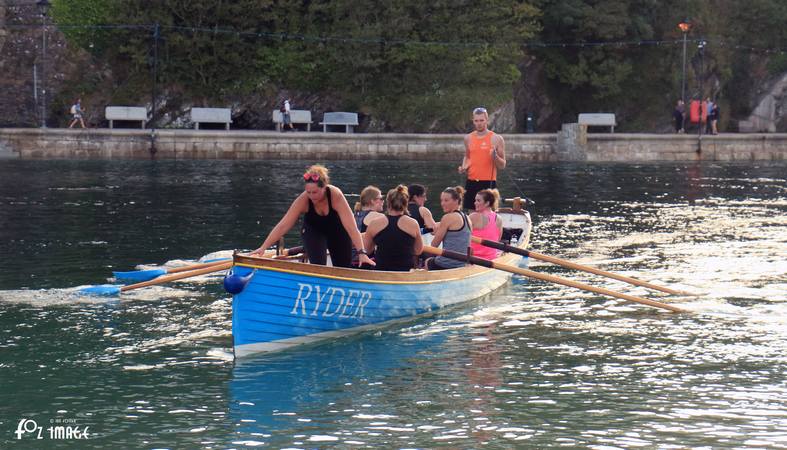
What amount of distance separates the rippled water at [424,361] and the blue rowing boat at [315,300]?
0.22 meters

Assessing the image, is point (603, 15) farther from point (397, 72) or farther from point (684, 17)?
point (397, 72)

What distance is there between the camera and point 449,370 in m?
12.0

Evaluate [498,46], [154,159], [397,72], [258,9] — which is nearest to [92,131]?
[154,159]

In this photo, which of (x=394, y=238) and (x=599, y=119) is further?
(x=599, y=119)

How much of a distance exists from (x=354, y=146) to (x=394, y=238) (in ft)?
104

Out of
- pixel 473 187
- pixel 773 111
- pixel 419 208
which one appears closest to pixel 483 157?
pixel 473 187

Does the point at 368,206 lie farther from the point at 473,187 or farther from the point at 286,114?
the point at 286,114

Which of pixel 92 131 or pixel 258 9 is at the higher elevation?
pixel 258 9

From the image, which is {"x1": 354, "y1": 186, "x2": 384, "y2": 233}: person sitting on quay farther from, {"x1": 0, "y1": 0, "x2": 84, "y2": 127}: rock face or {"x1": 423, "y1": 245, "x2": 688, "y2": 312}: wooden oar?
{"x1": 0, "y1": 0, "x2": 84, "y2": 127}: rock face

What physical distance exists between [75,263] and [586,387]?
9.65m

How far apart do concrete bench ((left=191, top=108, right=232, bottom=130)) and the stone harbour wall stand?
201 cm

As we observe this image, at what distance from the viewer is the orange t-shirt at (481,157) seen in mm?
18000

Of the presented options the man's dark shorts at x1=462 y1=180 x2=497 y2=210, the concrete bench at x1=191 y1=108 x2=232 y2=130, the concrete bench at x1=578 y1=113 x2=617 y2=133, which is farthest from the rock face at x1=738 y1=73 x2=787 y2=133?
the man's dark shorts at x1=462 y1=180 x2=497 y2=210

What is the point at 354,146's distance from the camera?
45.2 m
